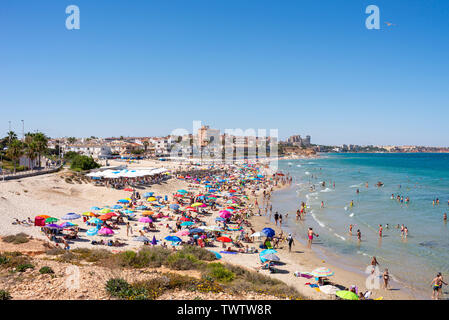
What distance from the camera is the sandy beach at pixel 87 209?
45.1ft

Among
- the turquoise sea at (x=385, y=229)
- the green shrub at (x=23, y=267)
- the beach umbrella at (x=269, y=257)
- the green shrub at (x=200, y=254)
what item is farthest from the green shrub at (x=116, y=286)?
the turquoise sea at (x=385, y=229)

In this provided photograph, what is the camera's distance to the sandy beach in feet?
45.1

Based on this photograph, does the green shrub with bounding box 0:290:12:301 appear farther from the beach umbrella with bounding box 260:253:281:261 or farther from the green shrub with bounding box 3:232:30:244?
the beach umbrella with bounding box 260:253:281:261

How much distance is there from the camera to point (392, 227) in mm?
23781

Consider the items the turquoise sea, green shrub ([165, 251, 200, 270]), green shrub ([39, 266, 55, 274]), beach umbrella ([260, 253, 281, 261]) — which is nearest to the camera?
green shrub ([39, 266, 55, 274])

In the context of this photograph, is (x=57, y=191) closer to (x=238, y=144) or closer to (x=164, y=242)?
(x=164, y=242)

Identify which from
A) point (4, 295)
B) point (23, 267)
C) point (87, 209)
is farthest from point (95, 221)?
point (4, 295)

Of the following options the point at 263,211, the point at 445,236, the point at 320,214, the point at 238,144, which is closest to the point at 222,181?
the point at 263,211

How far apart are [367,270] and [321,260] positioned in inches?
94.6

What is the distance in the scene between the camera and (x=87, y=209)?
79.6 feet

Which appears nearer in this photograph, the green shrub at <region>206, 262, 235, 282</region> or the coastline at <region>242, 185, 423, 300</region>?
the green shrub at <region>206, 262, 235, 282</region>

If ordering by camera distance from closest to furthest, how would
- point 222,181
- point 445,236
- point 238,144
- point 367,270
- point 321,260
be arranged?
point 367,270 < point 321,260 < point 445,236 < point 222,181 < point 238,144

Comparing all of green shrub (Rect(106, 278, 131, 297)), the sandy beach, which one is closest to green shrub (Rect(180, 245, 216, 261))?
the sandy beach

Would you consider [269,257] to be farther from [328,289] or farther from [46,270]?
[46,270]
